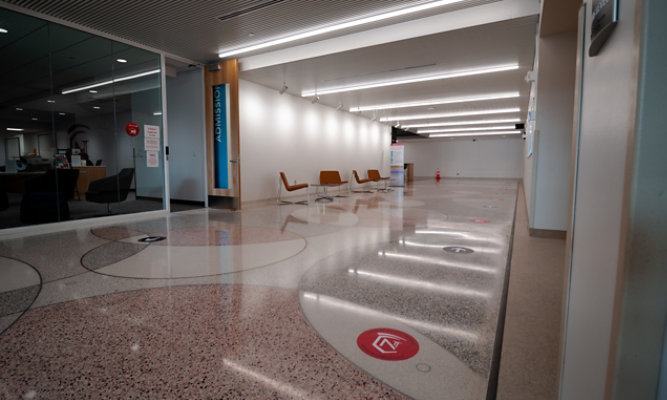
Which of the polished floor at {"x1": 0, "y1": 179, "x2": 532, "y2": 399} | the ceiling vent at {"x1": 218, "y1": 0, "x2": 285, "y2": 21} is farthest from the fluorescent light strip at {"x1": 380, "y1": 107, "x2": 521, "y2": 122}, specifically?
the polished floor at {"x1": 0, "y1": 179, "x2": 532, "y2": 399}

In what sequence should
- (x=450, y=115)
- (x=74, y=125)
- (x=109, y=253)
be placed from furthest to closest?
(x=450, y=115) → (x=74, y=125) → (x=109, y=253)

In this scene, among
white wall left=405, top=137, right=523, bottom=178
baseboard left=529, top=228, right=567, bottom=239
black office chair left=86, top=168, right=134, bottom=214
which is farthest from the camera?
white wall left=405, top=137, right=523, bottom=178

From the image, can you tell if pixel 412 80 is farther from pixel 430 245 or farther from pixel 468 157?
pixel 468 157

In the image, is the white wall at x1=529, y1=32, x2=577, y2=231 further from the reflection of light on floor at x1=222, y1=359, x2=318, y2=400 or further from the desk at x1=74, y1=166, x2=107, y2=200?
the desk at x1=74, y1=166, x2=107, y2=200

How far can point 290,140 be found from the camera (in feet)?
32.9

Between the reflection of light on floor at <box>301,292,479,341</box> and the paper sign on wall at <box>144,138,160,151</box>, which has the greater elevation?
the paper sign on wall at <box>144,138,160,151</box>

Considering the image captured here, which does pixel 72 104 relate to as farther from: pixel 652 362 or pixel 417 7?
pixel 652 362

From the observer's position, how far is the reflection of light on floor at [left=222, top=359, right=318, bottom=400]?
5.03 feet

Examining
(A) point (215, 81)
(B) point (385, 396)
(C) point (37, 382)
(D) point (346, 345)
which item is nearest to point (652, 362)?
(B) point (385, 396)

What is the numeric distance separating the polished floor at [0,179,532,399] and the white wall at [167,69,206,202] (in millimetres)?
3843

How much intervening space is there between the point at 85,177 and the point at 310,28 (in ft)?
15.0

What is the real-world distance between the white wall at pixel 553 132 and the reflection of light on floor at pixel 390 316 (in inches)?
127

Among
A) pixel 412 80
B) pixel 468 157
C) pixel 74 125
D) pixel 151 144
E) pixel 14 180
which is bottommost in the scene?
pixel 14 180

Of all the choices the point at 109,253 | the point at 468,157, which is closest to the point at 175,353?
the point at 109,253
